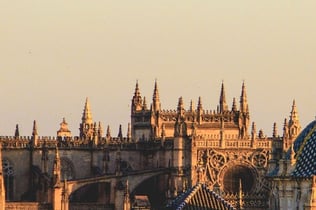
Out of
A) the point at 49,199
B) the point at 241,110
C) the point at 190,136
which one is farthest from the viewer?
the point at 241,110

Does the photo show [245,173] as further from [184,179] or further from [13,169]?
[13,169]

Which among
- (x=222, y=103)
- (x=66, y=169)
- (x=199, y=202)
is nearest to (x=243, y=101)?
(x=222, y=103)

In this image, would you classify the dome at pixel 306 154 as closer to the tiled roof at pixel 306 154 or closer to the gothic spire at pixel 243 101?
the tiled roof at pixel 306 154

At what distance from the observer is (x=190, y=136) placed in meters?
111

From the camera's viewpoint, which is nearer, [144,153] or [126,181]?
[126,181]

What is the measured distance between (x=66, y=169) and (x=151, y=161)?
629 cm

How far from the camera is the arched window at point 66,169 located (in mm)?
116125

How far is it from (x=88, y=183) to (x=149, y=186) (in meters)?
5.06

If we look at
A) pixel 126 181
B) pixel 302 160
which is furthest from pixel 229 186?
pixel 302 160

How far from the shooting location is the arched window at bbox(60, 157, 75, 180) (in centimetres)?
11612

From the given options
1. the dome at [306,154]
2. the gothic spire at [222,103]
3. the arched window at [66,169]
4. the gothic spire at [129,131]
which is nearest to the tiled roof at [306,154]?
the dome at [306,154]

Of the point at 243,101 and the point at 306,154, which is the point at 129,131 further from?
the point at 306,154

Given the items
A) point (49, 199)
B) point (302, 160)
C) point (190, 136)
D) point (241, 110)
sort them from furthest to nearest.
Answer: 1. point (241, 110)
2. point (190, 136)
3. point (49, 199)
4. point (302, 160)

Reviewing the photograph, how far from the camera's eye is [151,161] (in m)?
117
